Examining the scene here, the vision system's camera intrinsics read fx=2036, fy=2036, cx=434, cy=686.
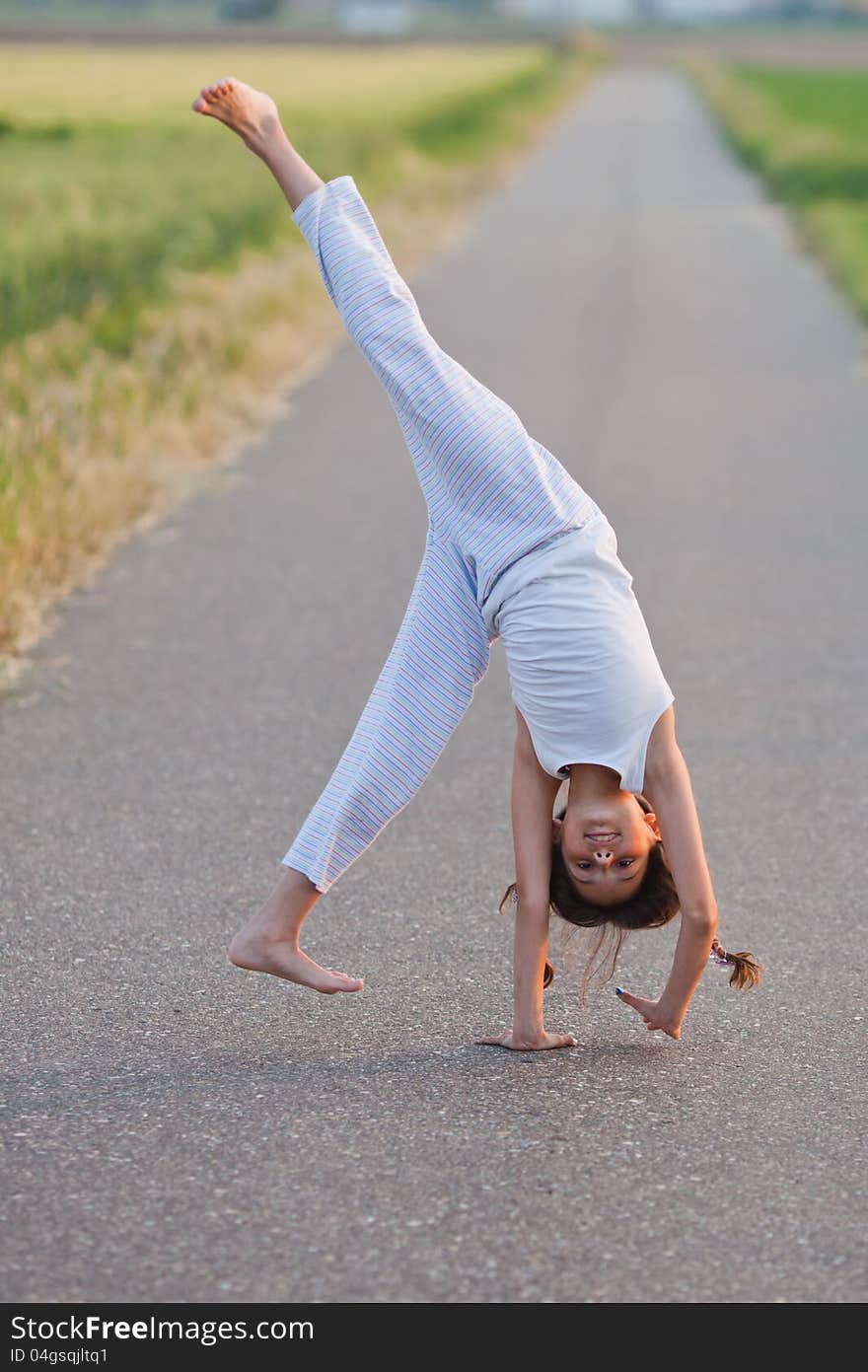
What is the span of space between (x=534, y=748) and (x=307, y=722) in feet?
8.28

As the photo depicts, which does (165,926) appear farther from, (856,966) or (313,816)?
(856,966)

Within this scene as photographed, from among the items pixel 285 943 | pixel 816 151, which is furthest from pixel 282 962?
pixel 816 151

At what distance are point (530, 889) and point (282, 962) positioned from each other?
53cm

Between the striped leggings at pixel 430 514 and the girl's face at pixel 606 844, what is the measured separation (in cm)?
37

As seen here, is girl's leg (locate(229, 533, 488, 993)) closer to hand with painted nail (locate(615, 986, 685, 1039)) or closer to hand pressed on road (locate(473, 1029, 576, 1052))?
hand pressed on road (locate(473, 1029, 576, 1052))

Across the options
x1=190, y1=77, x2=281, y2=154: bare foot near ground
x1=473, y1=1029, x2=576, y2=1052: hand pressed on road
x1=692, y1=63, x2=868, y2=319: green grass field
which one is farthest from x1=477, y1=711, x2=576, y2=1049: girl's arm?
x1=692, y1=63, x2=868, y2=319: green grass field

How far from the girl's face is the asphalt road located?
1.26 feet

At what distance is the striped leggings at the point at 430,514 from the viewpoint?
3.78m

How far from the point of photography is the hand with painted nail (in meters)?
3.91

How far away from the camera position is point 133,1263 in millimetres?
3064

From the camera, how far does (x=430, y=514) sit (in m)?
3.88

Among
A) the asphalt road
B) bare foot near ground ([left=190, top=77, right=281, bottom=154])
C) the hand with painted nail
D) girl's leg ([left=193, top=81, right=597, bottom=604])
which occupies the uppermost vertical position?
bare foot near ground ([left=190, top=77, right=281, bottom=154])

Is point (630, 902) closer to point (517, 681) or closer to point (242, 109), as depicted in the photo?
point (517, 681)

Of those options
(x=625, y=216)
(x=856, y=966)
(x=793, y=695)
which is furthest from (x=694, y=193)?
(x=856, y=966)
